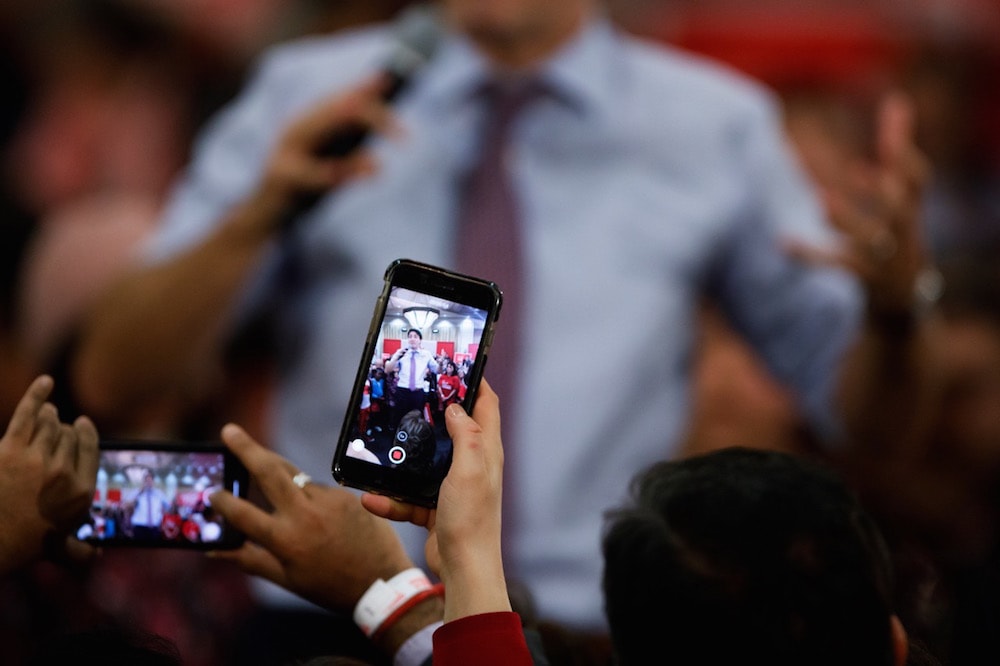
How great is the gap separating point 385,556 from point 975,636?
0.58m

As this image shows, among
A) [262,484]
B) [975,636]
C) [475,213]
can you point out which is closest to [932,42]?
[475,213]

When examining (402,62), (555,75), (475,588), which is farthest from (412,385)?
(555,75)

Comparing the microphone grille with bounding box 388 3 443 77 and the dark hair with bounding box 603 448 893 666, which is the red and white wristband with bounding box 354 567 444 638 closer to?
the dark hair with bounding box 603 448 893 666

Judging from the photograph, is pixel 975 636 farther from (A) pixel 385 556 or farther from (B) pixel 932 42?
(B) pixel 932 42

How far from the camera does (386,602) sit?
4.18 ft

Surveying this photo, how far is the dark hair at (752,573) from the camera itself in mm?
1128

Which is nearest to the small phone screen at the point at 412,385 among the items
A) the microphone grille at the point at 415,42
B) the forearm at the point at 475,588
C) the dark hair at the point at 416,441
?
the dark hair at the point at 416,441

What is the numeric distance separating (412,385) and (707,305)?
4.14 ft

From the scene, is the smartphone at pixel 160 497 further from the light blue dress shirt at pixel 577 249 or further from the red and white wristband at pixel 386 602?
the light blue dress shirt at pixel 577 249

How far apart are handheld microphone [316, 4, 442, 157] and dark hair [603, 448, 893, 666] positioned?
3.02ft

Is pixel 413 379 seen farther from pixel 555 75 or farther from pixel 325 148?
pixel 555 75

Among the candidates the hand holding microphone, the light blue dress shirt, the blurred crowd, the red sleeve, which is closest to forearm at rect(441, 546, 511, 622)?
the red sleeve

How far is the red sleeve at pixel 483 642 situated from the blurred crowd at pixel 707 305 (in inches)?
16.9

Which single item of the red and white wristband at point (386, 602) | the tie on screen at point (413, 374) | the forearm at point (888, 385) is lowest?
the red and white wristband at point (386, 602)
